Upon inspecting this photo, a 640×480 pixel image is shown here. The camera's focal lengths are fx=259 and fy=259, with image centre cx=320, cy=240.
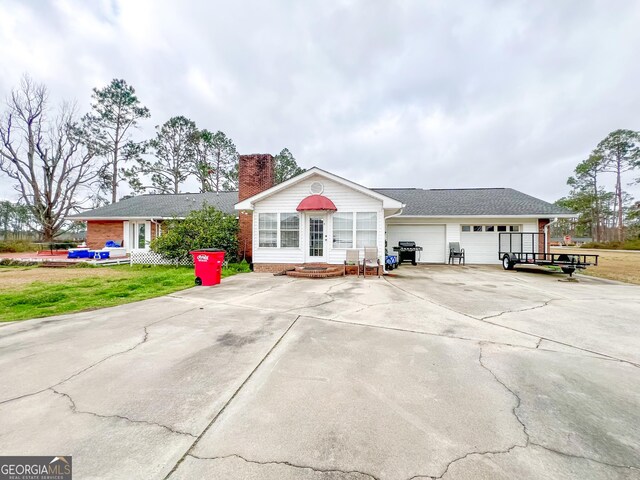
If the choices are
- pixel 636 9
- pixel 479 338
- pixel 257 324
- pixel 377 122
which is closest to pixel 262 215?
pixel 257 324

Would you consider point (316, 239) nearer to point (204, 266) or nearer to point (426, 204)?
point (204, 266)

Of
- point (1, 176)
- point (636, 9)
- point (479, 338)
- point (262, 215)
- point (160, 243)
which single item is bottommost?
point (479, 338)

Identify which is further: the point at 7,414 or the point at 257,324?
the point at 257,324

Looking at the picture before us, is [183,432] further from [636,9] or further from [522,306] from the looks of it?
[636,9]

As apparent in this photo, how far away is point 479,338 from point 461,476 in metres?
2.93

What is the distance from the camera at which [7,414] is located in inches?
89.0

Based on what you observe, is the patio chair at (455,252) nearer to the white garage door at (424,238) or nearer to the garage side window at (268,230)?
the white garage door at (424,238)

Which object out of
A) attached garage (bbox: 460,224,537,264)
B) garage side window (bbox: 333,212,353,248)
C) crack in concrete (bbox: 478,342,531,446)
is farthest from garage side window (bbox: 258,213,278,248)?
attached garage (bbox: 460,224,537,264)

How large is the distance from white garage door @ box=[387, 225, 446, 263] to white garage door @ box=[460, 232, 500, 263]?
4.27ft

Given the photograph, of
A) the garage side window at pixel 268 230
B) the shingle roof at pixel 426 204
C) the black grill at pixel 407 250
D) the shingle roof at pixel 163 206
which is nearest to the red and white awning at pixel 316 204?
the garage side window at pixel 268 230

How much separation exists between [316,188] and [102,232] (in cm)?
1644

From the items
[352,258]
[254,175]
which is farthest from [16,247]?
[352,258]

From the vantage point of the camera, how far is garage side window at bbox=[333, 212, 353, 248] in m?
11.6

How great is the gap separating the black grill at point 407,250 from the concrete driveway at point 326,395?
382 inches
